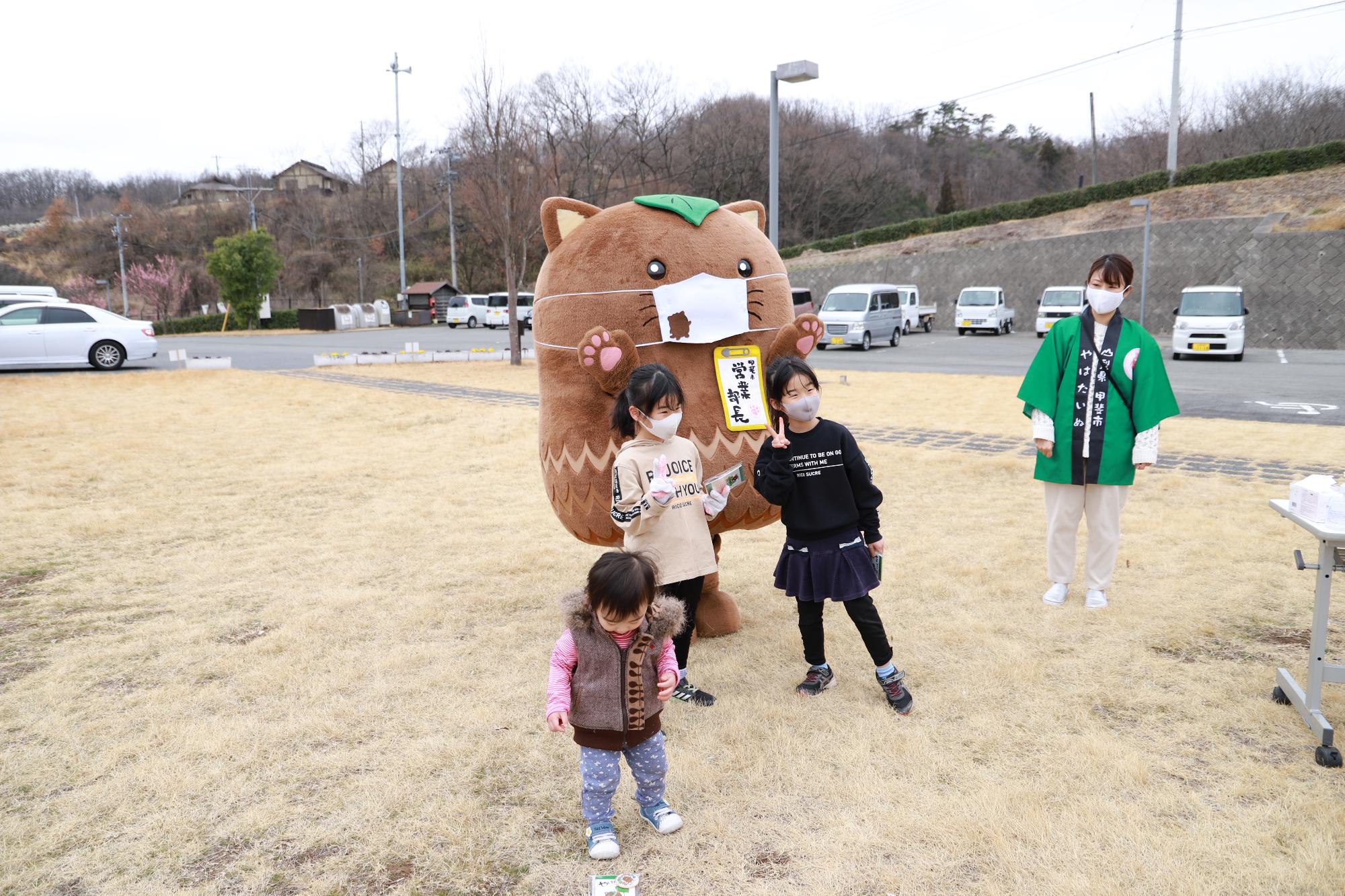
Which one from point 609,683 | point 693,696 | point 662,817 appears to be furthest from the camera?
point 693,696

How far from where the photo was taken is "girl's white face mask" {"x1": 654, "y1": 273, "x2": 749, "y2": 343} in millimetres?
3836

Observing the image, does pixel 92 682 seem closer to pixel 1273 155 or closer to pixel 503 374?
pixel 503 374

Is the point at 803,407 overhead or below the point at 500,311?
below

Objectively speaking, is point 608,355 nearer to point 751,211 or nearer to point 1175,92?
point 751,211

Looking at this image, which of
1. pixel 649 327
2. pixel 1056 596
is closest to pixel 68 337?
pixel 649 327

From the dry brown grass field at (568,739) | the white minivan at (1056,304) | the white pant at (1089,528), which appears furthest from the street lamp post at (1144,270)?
the white pant at (1089,528)

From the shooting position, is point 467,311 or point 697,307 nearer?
point 697,307

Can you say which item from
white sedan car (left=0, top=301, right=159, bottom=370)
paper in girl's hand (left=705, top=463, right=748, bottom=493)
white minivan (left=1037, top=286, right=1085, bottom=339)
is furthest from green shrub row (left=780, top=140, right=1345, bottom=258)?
paper in girl's hand (left=705, top=463, right=748, bottom=493)

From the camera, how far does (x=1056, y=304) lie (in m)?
25.0

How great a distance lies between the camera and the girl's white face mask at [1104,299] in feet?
14.0

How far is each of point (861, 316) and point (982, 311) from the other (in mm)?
8098

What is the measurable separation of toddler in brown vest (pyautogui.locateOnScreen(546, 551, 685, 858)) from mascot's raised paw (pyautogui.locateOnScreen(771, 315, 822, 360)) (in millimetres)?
1687

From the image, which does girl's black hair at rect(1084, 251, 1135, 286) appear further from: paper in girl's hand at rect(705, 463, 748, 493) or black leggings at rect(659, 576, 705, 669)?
black leggings at rect(659, 576, 705, 669)

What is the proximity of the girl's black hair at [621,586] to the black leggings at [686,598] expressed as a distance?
0.94 m
